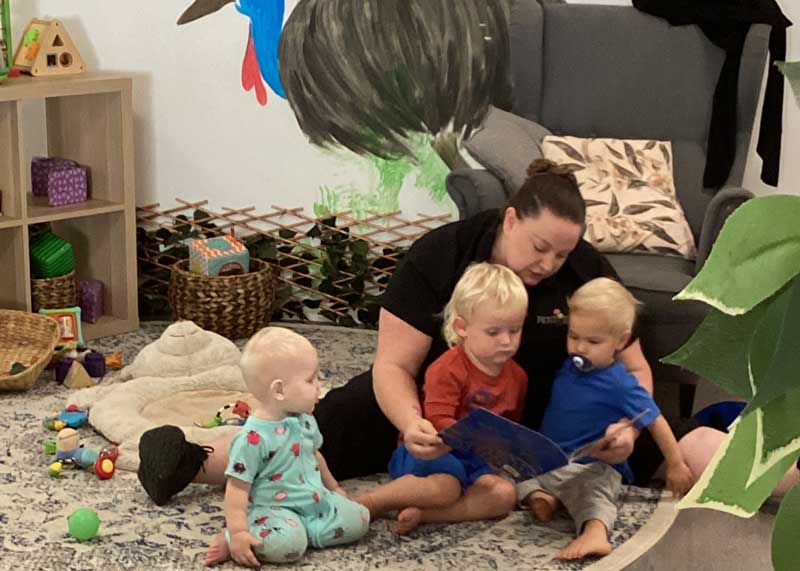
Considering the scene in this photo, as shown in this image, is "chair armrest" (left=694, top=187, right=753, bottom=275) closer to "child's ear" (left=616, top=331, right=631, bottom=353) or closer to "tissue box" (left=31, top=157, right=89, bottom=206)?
"child's ear" (left=616, top=331, right=631, bottom=353)

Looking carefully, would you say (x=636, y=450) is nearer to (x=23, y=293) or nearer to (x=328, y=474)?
(x=328, y=474)

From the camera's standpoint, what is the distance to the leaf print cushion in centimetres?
331

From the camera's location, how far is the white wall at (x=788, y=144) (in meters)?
3.66

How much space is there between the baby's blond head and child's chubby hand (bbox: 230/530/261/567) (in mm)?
267

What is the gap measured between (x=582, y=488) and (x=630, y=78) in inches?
57.9

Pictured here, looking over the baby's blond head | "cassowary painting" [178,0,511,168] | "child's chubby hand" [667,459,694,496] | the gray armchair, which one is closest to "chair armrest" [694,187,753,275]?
the gray armchair

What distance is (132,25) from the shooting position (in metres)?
4.09

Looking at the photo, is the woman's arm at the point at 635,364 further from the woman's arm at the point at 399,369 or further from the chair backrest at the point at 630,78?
the chair backrest at the point at 630,78

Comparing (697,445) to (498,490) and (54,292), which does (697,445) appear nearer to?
(498,490)

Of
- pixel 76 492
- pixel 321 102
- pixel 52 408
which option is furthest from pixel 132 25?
pixel 76 492

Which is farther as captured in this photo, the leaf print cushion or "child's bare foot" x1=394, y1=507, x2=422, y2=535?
the leaf print cushion

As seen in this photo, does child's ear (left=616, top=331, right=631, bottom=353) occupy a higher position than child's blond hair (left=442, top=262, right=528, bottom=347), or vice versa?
child's blond hair (left=442, top=262, right=528, bottom=347)

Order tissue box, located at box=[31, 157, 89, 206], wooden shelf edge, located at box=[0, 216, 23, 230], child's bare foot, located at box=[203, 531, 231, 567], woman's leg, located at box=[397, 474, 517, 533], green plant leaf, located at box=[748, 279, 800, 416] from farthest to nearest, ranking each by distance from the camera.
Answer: tissue box, located at box=[31, 157, 89, 206], wooden shelf edge, located at box=[0, 216, 23, 230], woman's leg, located at box=[397, 474, 517, 533], child's bare foot, located at box=[203, 531, 231, 567], green plant leaf, located at box=[748, 279, 800, 416]

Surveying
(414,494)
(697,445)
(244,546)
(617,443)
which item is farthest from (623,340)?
(244,546)
